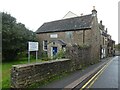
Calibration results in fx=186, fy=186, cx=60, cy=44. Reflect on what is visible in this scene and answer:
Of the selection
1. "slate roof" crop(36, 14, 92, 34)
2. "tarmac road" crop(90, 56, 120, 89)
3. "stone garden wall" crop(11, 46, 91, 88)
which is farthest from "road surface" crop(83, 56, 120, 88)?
"slate roof" crop(36, 14, 92, 34)

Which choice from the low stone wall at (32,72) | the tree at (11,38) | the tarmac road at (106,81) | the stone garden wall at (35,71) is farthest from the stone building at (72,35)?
the low stone wall at (32,72)

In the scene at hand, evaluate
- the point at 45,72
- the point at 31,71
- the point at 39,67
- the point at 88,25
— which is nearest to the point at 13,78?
the point at 31,71

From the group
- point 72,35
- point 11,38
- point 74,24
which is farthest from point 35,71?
point 74,24

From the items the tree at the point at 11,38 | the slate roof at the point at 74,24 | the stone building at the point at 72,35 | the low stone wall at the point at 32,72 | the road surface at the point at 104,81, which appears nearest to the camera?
the low stone wall at the point at 32,72

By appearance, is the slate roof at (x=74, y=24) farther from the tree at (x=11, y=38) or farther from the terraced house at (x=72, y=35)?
the tree at (x=11, y=38)

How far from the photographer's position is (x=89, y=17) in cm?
3400

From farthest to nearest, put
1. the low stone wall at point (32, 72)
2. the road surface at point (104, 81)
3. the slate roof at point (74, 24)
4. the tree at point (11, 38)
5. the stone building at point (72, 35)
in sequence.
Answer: the slate roof at point (74, 24), the stone building at point (72, 35), the tree at point (11, 38), the road surface at point (104, 81), the low stone wall at point (32, 72)

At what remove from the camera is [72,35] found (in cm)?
3306

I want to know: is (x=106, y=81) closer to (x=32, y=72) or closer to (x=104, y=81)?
(x=104, y=81)

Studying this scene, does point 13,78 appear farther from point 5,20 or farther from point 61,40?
point 61,40

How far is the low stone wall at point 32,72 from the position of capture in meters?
7.92

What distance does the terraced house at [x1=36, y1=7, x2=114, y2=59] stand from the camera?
30.7 metres

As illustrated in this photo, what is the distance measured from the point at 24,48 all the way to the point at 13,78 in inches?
786

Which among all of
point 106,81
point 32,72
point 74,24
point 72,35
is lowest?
point 106,81
